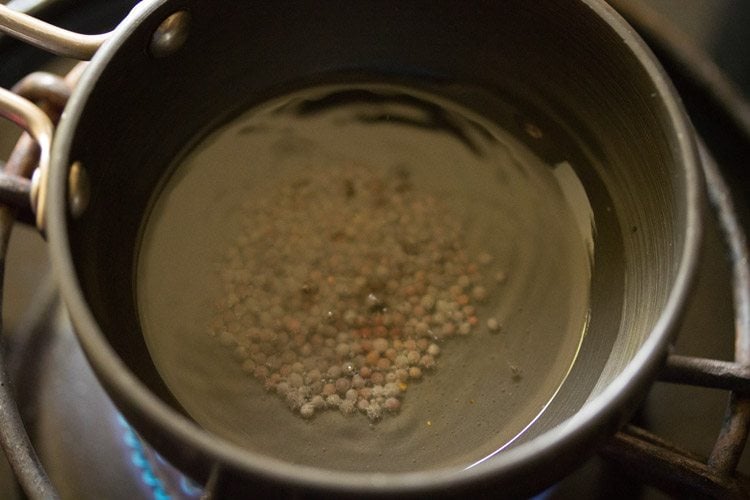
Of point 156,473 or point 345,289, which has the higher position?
point 345,289

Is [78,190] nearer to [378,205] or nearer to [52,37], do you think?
[52,37]

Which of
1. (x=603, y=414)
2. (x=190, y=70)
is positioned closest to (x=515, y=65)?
(x=190, y=70)

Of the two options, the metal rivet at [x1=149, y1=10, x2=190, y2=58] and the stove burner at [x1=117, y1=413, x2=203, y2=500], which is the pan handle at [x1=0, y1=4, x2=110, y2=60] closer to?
the metal rivet at [x1=149, y1=10, x2=190, y2=58]

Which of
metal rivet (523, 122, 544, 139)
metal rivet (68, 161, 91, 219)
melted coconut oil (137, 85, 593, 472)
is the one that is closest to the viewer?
metal rivet (68, 161, 91, 219)

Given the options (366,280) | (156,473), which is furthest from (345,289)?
(156,473)

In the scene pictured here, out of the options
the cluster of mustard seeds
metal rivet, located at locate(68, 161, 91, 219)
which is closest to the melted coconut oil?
the cluster of mustard seeds

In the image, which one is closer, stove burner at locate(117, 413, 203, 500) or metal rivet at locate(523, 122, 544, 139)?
stove burner at locate(117, 413, 203, 500)

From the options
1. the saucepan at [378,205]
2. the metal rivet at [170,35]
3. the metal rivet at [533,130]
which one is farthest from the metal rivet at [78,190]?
the metal rivet at [533,130]

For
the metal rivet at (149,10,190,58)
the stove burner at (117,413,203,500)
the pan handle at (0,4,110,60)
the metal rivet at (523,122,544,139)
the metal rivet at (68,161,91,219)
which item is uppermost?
the metal rivet at (523,122,544,139)

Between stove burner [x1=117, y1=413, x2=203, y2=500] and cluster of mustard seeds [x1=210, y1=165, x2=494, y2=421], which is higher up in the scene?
cluster of mustard seeds [x1=210, y1=165, x2=494, y2=421]
